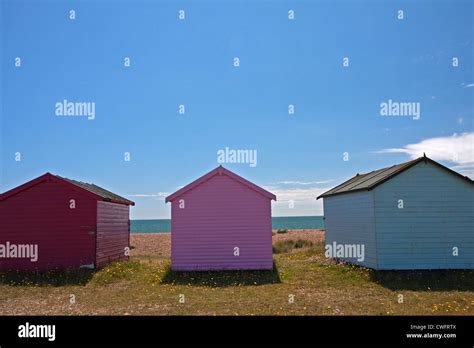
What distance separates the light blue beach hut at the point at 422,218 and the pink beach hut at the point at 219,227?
4.80 metres

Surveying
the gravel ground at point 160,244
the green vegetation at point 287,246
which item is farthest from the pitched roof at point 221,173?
the green vegetation at point 287,246

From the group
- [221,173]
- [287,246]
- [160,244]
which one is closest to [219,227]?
[221,173]

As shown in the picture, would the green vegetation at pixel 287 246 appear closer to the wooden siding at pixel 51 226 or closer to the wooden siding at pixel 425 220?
the wooden siding at pixel 425 220

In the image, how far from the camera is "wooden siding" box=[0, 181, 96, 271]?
761 inches

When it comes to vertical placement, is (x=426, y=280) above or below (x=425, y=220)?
below

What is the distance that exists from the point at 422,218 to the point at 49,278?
53.6ft

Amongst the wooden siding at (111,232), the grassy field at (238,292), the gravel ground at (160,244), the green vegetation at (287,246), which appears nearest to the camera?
the grassy field at (238,292)

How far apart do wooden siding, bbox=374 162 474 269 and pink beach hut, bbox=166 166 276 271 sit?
5.10 m

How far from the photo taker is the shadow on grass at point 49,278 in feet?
55.8

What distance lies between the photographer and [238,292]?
14.8 m

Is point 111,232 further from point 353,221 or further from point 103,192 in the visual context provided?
point 353,221
